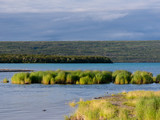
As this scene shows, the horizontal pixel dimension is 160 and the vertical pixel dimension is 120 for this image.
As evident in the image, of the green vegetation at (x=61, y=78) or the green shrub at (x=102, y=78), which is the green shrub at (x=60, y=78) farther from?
the green shrub at (x=102, y=78)

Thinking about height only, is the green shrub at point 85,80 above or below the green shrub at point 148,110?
below

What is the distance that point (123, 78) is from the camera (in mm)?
48562

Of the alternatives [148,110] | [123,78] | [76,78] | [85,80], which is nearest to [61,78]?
[76,78]

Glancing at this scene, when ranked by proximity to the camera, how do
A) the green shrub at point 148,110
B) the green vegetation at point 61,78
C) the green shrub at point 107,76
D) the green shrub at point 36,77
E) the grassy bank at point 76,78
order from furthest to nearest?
the green shrub at point 107,76 → the green shrub at point 36,77 → the grassy bank at point 76,78 → the green vegetation at point 61,78 → the green shrub at point 148,110

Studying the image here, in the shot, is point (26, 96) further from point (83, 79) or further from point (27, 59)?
point (27, 59)

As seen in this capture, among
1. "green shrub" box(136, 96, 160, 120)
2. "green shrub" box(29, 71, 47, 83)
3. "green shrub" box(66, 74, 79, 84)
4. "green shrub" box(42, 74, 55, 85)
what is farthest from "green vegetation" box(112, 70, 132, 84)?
"green shrub" box(136, 96, 160, 120)

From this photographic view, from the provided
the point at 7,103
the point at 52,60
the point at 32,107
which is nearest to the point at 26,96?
the point at 7,103

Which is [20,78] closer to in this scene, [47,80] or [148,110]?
[47,80]

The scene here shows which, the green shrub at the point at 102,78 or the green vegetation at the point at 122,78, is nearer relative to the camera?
the green vegetation at the point at 122,78

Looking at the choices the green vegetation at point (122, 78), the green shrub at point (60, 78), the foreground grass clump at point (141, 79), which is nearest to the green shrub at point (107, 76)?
the green vegetation at point (122, 78)

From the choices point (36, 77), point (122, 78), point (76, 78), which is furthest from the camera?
point (36, 77)

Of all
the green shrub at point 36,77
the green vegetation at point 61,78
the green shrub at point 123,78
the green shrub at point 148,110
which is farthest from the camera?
the green shrub at point 36,77

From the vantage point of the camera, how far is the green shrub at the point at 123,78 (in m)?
47.9

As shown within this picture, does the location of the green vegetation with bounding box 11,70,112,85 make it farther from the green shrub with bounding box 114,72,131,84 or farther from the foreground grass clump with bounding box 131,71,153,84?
the foreground grass clump with bounding box 131,71,153,84
